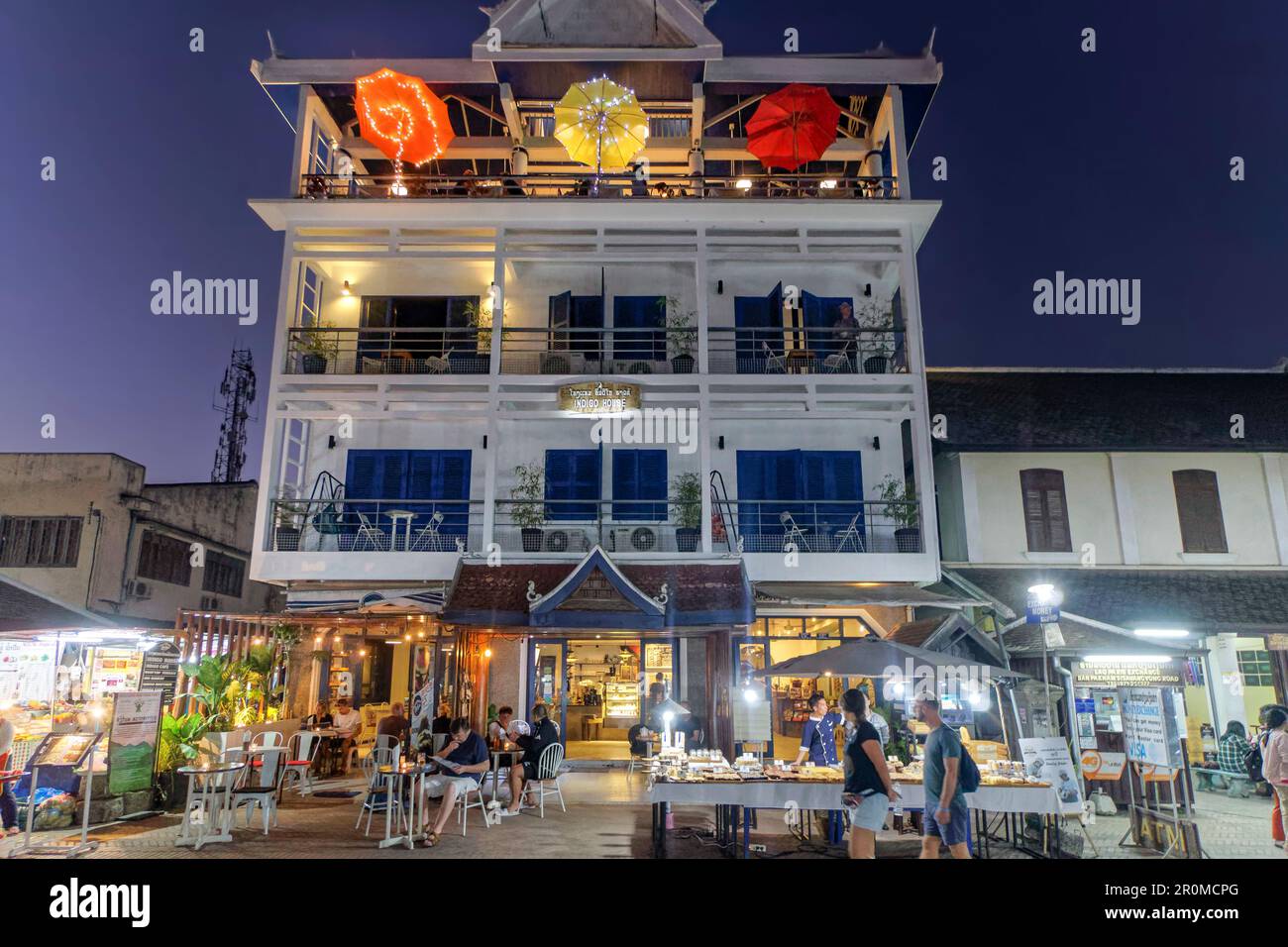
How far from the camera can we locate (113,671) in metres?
13.2

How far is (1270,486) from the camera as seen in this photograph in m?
16.0

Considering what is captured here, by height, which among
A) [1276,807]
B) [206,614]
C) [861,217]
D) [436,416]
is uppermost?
[861,217]

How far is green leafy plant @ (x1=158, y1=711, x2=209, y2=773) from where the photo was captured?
37.4ft

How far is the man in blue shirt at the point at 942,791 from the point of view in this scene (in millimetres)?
6773

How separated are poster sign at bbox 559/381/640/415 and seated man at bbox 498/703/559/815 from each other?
17.6 feet

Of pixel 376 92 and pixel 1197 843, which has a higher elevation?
pixel 376 92

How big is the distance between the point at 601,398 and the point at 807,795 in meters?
8.18

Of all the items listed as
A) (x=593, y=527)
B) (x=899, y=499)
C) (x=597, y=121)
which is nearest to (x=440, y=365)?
(x=593, y=527)

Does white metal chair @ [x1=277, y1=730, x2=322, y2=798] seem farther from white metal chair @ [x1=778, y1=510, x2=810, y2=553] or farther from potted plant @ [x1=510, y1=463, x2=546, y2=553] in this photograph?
white metal chair @ [x1=778, y1=510, x2=810, y2=553]

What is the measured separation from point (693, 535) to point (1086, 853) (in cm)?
734

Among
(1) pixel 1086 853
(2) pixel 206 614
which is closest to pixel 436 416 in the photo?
(2) pixel 206 614

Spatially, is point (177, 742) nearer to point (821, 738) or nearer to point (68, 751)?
point (68, 751)
